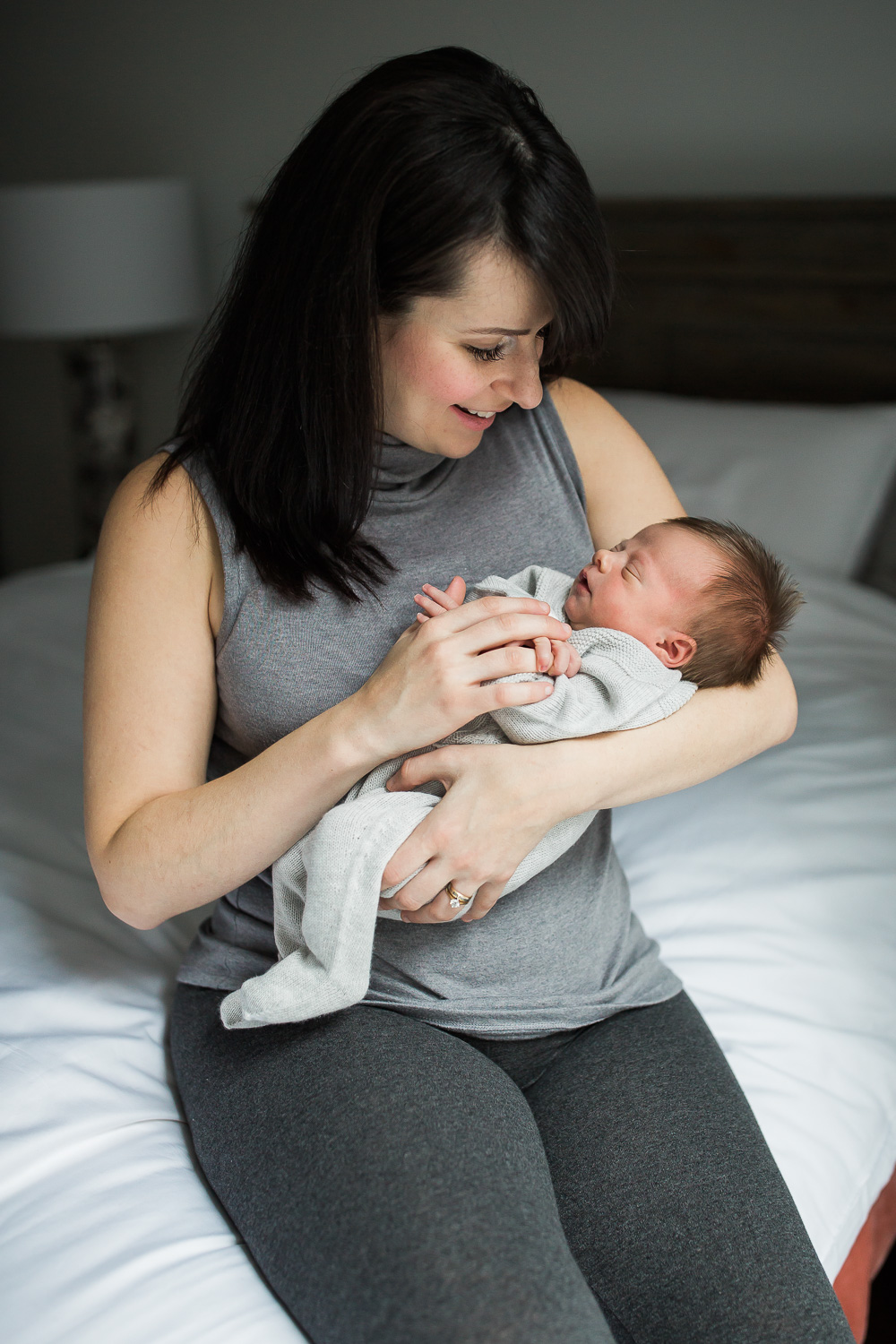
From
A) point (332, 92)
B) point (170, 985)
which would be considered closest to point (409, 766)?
point (170, 985)

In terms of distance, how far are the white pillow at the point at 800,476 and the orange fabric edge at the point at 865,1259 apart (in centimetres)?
105

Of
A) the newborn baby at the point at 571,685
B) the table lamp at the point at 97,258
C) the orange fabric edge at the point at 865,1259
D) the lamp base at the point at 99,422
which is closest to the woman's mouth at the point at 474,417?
the newborn baby at the point at 571,685

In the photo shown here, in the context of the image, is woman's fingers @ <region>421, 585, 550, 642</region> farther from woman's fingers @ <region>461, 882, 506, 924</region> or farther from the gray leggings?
the gray leggings

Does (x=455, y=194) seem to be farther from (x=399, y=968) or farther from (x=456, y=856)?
(x=399, y=968)

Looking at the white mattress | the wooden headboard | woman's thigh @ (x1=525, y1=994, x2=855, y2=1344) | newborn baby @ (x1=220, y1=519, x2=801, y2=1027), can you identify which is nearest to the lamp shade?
the wooden headboard

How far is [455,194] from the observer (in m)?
0.86

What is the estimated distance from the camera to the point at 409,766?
0.88 meters

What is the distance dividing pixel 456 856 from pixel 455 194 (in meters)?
0.53

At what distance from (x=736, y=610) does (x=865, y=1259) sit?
2.29 ft

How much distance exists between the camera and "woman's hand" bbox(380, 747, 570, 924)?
0.84m

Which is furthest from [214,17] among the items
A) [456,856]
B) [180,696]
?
[456,856]

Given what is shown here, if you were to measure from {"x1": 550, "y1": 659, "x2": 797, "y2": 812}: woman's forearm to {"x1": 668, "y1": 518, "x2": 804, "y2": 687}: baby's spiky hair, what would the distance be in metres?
0.03

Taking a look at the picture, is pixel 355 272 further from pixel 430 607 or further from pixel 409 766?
pixel 409 766

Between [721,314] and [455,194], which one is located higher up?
[455,194]
